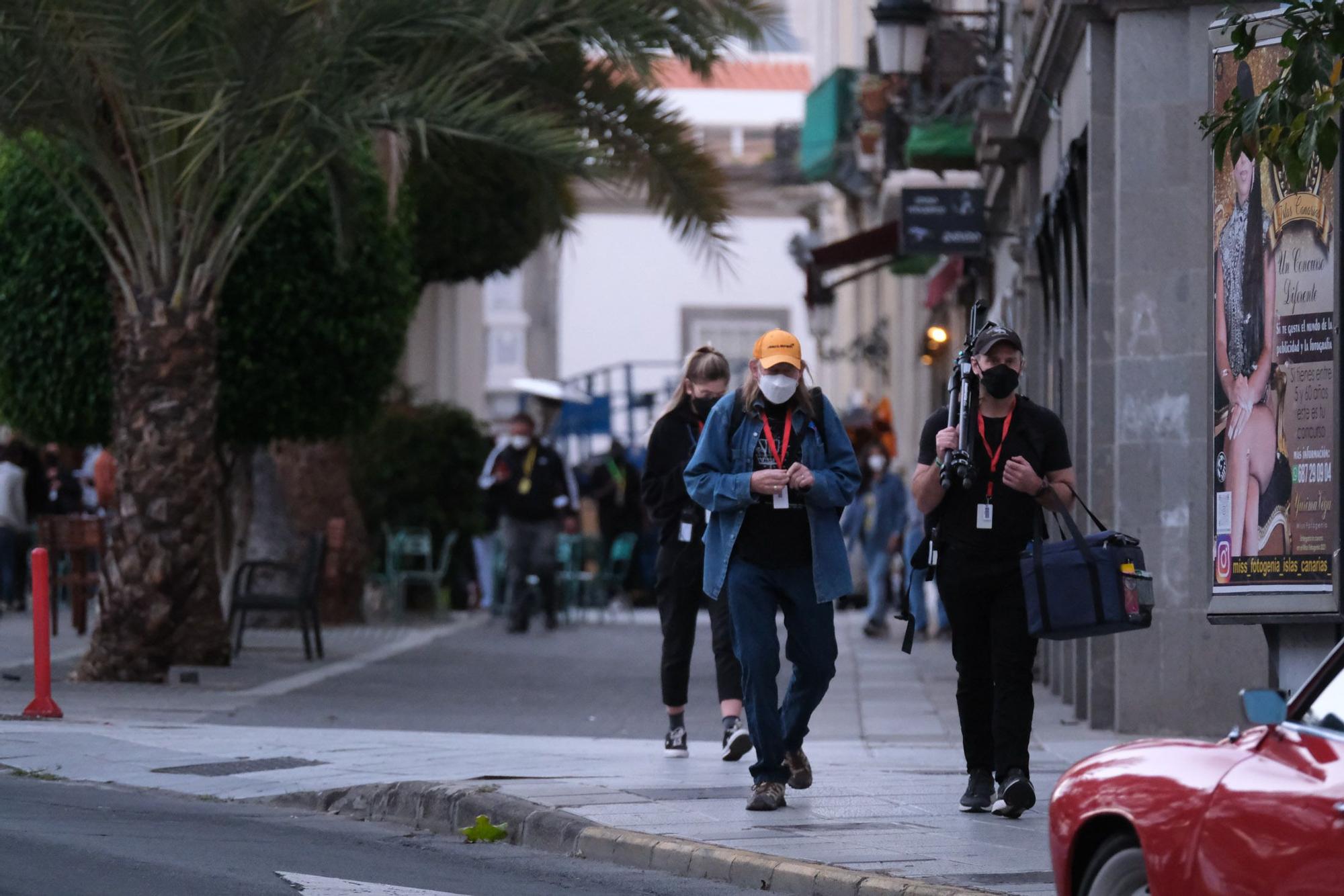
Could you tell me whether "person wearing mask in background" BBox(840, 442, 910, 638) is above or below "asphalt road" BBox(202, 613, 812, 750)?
above

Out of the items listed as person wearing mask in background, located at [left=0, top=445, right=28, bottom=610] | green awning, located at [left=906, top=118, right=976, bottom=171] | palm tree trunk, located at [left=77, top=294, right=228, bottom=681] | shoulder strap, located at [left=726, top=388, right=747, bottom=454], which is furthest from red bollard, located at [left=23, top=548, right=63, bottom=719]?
person wearing mask in background, located at [left=0, top=445, right=28, bottom=610]

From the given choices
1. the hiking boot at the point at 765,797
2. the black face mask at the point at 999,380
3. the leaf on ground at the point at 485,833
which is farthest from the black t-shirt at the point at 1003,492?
the leaf on ground at the point at 485,833

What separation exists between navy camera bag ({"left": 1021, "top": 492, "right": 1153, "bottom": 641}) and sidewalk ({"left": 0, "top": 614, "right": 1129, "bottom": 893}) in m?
0.80

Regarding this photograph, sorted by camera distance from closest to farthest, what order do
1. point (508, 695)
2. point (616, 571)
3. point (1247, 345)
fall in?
point (1247, 345)
point (508, 695)
point (616, 571)

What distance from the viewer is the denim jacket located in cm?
916

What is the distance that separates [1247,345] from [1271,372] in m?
0.20

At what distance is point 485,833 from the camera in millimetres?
9109

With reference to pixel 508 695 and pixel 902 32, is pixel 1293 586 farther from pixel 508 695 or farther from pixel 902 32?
pixel 902 32

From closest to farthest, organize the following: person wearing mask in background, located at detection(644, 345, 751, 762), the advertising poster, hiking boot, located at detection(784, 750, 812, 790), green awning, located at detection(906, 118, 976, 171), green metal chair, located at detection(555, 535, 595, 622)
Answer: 1. hiking boot, located at detection(784, 750, 812, 790)
2. the advertising poster
3. person wearing mask in background, located at detection(644, 345, 751, 762)
4. green awning, located at detection(906, 118, 976, 171)
5. green metal chair, located at detection(555, 535, 595, 622)

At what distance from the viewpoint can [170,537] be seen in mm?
15344

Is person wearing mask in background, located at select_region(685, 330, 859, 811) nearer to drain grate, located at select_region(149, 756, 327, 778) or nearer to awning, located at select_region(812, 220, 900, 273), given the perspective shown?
drain grate, located at select_region(149, 756, 327, 778)

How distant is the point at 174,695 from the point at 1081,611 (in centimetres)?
759

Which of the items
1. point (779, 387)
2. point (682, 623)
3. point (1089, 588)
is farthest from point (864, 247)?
point (1089, 588)

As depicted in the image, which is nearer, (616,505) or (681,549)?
(681,549)
